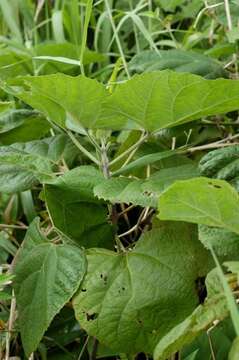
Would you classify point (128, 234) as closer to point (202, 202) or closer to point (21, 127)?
point (21, 127)

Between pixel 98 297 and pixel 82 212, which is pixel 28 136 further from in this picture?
pixel 98 297

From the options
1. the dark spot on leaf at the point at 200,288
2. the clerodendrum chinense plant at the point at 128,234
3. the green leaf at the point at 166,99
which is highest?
the green leaf at the point at 166,99

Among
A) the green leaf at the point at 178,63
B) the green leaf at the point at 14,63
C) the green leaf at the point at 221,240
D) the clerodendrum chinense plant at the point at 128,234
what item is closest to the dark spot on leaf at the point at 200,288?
the clerodendrum chinense plant at the point at 128,234

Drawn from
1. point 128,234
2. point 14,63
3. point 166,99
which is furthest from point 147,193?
point 14,63

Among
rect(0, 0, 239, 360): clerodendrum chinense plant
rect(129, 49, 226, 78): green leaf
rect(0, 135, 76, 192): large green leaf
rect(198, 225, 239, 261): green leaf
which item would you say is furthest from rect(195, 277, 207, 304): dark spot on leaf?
rect(129, 49, 226, 78): green leaf

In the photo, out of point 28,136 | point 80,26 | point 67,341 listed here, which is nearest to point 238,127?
point 28,136

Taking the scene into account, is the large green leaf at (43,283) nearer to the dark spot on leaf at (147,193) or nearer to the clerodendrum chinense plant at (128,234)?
the clerodendrum chinense plant at (128,234)

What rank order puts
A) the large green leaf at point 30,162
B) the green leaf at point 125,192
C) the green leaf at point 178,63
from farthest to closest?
the green leaf at point 178,63, the large green leaf at point 30,162, the green leaf at point 125,192
